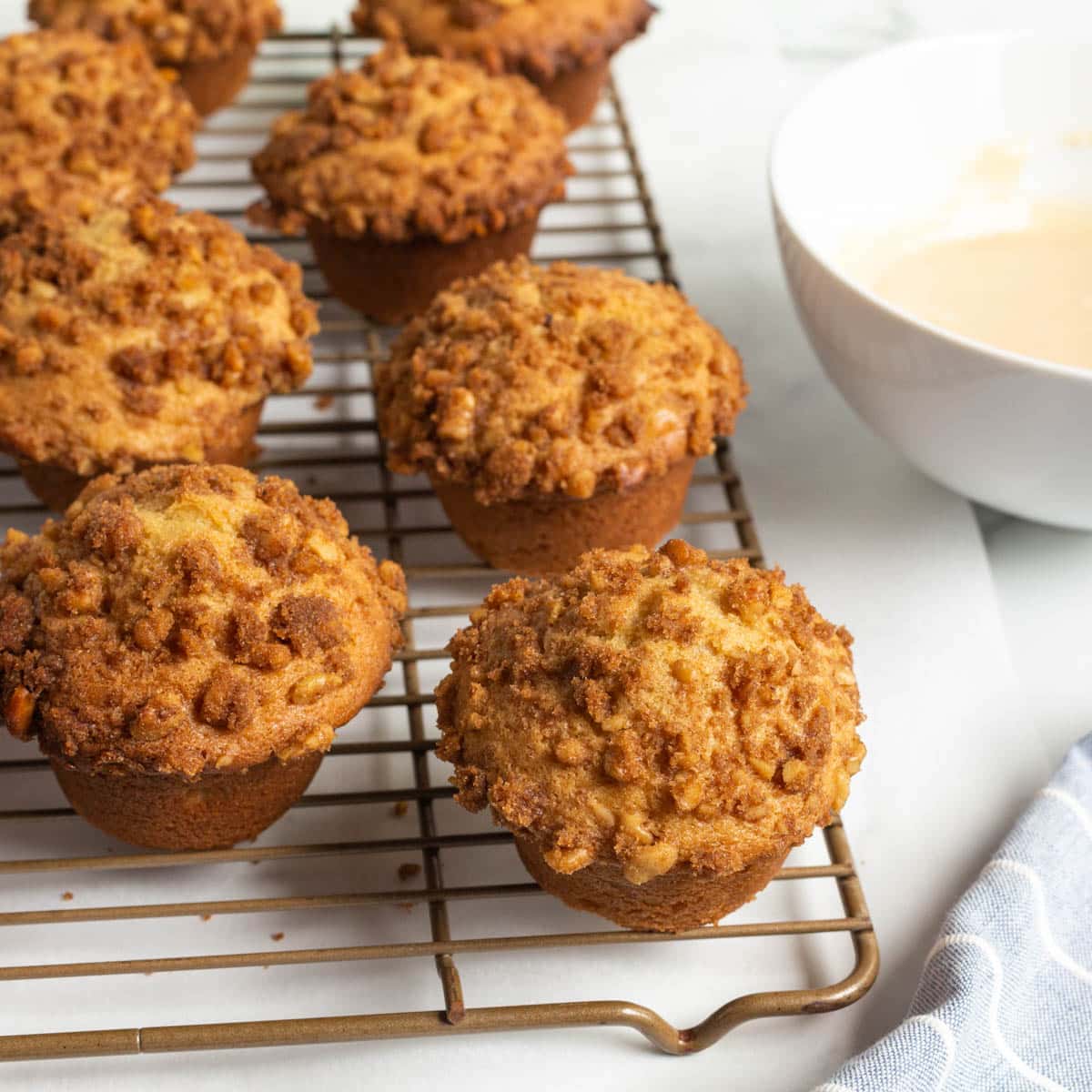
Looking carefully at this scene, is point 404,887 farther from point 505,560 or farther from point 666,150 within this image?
point 666,150

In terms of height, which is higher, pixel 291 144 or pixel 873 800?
pixel 291 144

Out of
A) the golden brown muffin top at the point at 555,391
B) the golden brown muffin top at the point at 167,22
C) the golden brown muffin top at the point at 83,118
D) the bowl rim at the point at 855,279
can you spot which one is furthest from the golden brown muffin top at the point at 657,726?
the golden brown muffin top at the point at 167,22

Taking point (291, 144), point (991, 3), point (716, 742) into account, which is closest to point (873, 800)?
point (716, 742)

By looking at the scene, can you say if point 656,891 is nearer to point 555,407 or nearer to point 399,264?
point 555,407

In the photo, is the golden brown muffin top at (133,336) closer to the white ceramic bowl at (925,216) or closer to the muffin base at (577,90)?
the white ceramic bowl at (925,216)

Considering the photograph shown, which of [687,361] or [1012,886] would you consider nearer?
[1012,886]

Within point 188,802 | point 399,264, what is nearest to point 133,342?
point 399,264
